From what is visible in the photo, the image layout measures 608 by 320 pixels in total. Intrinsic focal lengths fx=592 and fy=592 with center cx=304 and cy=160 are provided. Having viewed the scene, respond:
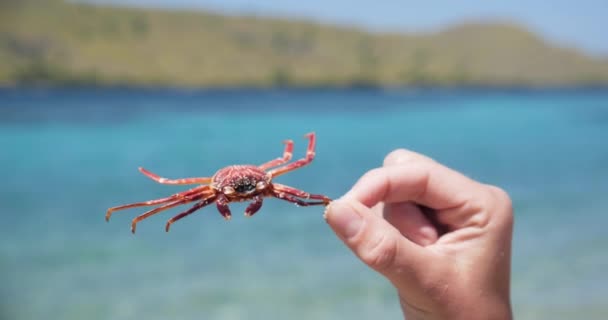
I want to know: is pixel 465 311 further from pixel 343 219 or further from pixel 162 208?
pixel 162 208

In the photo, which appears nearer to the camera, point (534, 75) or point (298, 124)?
point (298, 124)

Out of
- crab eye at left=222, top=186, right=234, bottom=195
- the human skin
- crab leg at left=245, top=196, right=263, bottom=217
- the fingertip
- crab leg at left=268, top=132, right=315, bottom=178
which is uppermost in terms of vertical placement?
crab leg at left=268, top=132, right=315, bottom=178

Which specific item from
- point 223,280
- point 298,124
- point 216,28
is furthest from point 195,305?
point 216,28

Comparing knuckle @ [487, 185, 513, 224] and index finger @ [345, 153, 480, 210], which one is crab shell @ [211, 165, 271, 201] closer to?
index finger @ [345, 153, 480, 210]

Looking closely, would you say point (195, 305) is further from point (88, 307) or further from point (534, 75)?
point (534, 75)

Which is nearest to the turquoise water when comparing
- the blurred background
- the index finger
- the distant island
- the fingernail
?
the blurred background

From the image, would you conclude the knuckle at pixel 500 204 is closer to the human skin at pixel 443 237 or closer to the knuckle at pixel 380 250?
the human skin at pixel 443 237

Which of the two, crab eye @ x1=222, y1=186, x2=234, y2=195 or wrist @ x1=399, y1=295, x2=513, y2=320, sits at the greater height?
crab eye @ x1=222, y1=186, x2=234, y2=195
